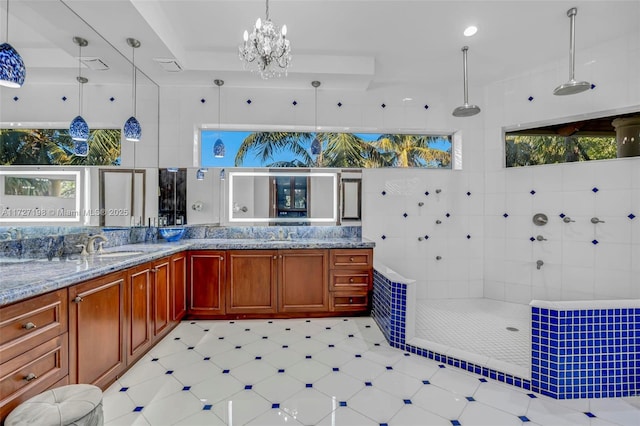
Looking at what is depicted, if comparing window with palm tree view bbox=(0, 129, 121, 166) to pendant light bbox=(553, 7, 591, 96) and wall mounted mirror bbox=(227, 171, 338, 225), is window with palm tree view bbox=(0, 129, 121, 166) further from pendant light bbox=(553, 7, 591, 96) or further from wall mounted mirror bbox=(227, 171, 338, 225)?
pendant light bbox=(553, 7, 591, 96)

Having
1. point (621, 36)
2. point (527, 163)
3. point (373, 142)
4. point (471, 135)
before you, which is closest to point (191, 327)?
point (373, 142)

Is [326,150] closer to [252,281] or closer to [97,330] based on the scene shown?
[252,281]

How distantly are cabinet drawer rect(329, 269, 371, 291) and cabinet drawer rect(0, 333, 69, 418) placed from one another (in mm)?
2339

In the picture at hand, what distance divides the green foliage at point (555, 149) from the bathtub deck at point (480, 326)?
6.14ft

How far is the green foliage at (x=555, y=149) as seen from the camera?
3.18m

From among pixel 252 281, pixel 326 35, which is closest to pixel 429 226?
pixel 252 281

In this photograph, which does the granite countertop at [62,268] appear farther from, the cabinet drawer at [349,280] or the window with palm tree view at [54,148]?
the cabinet drawer at [349,280]

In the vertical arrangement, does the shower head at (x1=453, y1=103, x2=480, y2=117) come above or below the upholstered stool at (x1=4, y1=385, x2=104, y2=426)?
above

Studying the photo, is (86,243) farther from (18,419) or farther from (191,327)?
(18,419)

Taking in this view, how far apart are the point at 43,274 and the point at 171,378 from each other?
113 centimetres

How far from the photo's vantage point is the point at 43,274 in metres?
1.69

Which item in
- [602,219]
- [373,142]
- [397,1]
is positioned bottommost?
[602,219]

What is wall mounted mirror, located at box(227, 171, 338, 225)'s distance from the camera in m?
3.81

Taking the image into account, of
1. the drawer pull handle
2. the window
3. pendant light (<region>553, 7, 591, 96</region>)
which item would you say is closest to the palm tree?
the window
